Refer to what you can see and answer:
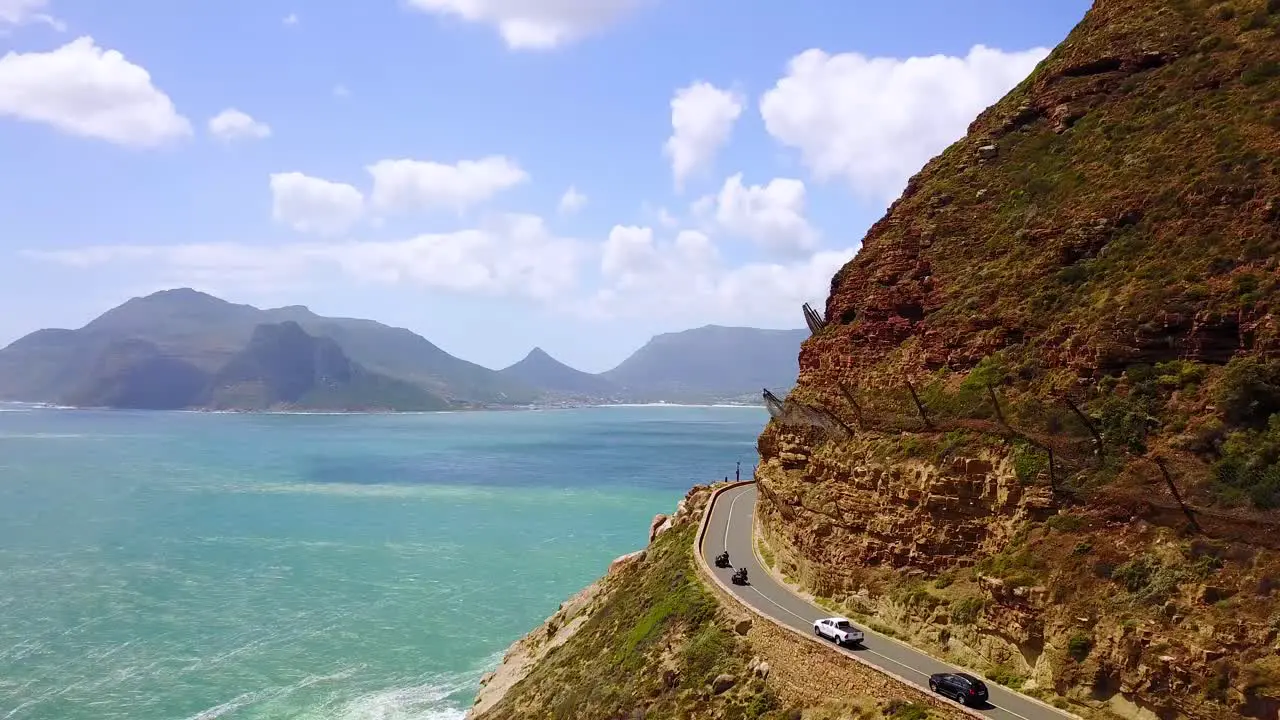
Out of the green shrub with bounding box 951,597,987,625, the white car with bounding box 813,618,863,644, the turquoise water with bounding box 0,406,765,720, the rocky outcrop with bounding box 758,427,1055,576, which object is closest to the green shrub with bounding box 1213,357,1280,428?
the rocky outcrop with bounding box 758,427,1055,576

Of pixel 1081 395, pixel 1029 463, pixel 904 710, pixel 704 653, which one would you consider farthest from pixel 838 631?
pixel 1081 395

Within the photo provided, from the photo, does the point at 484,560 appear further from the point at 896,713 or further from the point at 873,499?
the point at 896,713

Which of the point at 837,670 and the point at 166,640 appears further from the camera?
the point at 166,640

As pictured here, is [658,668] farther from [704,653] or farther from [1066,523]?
[1066,523]

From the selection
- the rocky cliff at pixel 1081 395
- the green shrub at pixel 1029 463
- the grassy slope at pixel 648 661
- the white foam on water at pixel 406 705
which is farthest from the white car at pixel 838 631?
the white foam on water at pixel 406 705

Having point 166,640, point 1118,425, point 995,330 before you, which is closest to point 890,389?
point 995,330

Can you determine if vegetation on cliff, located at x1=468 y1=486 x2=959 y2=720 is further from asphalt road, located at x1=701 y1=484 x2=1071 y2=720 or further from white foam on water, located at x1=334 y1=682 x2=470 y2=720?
white foam on water, located at x1=334 y1=682 x2=470 y2=720
